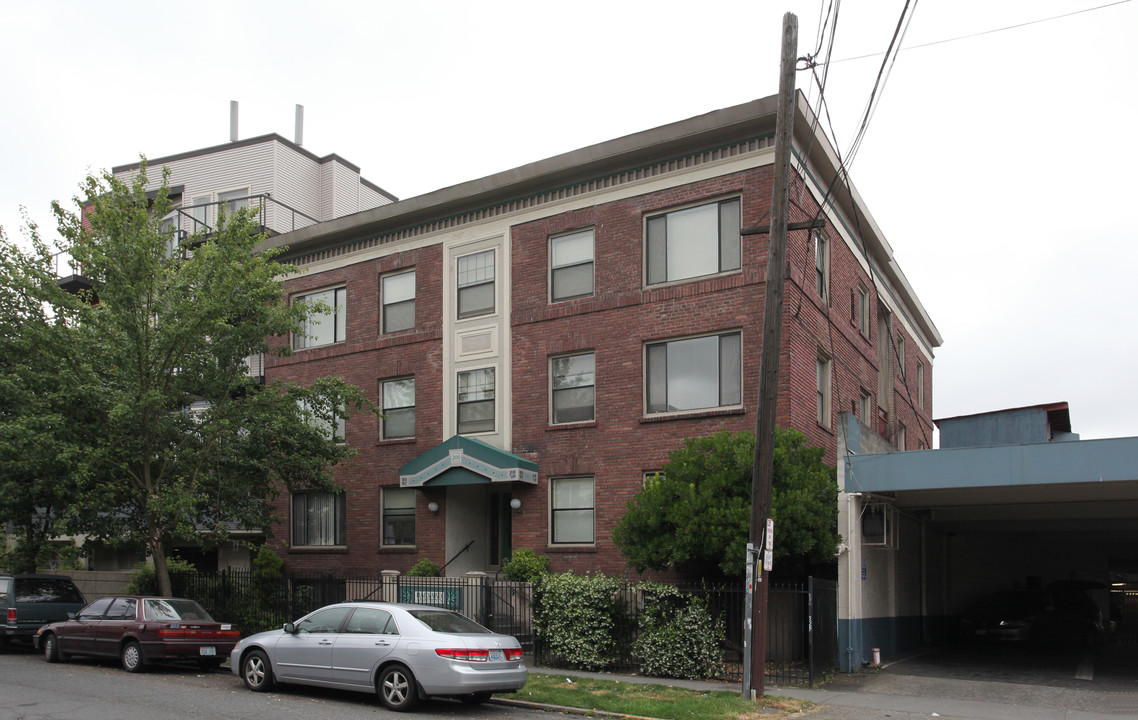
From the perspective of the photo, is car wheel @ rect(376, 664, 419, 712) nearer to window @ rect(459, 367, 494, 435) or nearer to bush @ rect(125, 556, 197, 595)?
window @ rect(459, 367, 494, 435)

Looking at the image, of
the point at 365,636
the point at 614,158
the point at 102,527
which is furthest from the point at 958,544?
the point at 102,527

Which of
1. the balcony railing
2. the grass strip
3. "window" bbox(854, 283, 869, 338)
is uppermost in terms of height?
the balcony railing

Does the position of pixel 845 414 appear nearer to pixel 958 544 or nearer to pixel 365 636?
pixel 365 636

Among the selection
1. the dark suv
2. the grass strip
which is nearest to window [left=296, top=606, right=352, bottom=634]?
the grass strip

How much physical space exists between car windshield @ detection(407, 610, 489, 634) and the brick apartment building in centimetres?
662

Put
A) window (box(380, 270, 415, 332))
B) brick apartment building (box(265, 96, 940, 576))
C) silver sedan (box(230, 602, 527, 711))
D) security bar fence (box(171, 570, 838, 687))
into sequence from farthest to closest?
window (box(380, 270, 415, 332)), brick apartment building (box(265, 96, 940, 576)), security bar fence (box(171, 570, 838, 687)), silver sedan (box(230, 602, 527, 711))

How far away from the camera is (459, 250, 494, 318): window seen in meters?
23.1

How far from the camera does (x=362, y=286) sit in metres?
25.4

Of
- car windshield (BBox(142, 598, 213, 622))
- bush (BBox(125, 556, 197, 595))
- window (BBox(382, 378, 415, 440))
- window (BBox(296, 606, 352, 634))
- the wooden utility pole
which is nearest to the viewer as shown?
the wooden utility pole

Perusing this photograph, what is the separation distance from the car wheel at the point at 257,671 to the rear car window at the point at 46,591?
8103 millimetres

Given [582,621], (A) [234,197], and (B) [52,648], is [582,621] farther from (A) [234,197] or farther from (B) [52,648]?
(A) [234,197]

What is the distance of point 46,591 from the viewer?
66.7ft

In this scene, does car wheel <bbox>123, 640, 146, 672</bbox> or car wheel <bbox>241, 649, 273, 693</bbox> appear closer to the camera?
Result: car wheel <bbox>241, 649, 273, 693</bbox>

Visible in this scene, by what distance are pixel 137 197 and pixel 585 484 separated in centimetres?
1084
